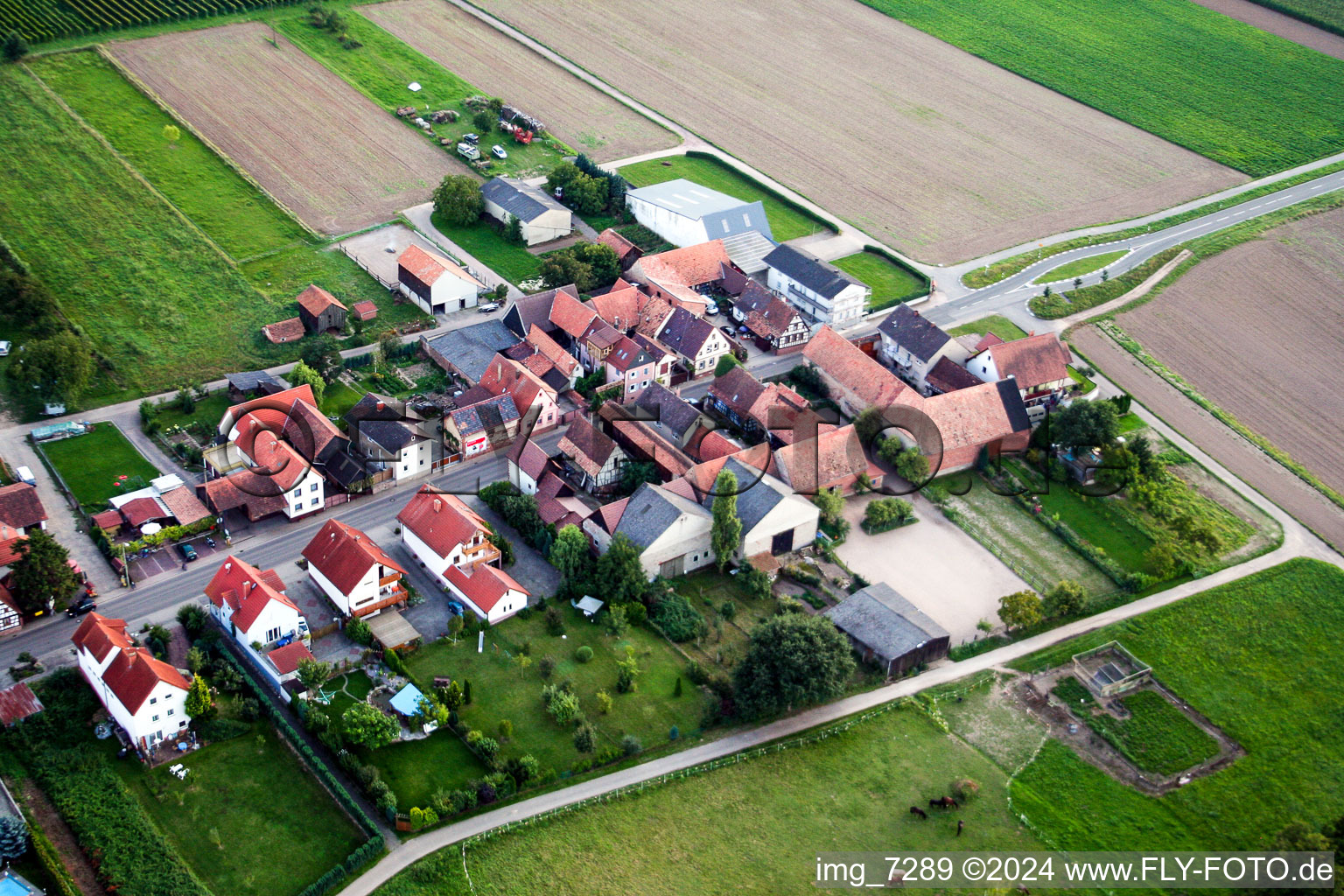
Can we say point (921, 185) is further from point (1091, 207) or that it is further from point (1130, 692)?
point (1130, 692)

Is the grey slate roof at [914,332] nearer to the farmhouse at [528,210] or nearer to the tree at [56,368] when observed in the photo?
the farmhouse at [528,210]

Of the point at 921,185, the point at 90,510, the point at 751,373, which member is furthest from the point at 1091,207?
the point at 90,510

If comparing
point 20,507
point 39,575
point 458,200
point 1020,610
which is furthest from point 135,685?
point 458,200

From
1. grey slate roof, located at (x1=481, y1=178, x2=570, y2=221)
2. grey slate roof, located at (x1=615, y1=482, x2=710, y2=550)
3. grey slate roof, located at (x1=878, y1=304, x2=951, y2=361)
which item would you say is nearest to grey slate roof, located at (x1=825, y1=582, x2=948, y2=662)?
grey slate roof, located at (x1=615, y1=482, x2=710, y2=550)

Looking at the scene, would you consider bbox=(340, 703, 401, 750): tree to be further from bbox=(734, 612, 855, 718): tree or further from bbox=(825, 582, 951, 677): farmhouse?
bbox=(825, 582, 951, 677): farmhouse

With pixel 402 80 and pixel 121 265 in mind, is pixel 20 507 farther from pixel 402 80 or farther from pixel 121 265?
pixel 402 80

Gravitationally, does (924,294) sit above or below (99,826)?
above

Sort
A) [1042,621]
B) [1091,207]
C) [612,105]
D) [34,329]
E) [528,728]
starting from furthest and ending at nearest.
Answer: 1. [612,105]
2. [1091,207]
3. [34,329]
4. [1042,621]
5. [528,728]

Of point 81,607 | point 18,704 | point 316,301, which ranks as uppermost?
point 316,301
